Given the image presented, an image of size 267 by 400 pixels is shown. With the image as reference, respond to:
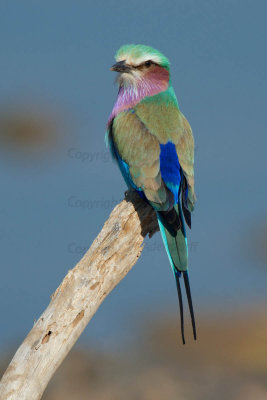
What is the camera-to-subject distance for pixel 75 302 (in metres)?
3.11

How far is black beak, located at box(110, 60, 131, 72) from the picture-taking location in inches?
167

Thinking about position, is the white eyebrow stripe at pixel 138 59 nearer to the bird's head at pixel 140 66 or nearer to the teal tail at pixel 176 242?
the bird's head at pixel 140 66

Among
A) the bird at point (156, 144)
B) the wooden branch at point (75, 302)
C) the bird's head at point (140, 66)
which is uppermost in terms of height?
the bird's head at point (140, 66)

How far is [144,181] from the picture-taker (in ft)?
12.2

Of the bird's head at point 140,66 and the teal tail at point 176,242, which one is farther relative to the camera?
the bird's head at point 140,66

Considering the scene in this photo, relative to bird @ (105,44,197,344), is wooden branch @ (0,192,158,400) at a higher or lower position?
lower

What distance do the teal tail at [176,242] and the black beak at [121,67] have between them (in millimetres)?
1174

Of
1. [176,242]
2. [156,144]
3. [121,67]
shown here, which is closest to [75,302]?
[176,242]

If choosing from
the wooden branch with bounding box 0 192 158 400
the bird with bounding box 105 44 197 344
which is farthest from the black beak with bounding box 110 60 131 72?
the wooden branch with bounding box 0 192 158 400

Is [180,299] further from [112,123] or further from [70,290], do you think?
[112,123]

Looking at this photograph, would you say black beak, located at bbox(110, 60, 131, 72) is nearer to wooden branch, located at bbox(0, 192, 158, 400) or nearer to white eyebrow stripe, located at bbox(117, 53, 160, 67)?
white eyebrow stripe, located at bbox(117, 53, 160, 67)

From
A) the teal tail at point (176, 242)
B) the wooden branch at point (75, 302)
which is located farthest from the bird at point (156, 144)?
the wooden branch at point (75, 302)

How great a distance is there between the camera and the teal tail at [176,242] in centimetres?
349

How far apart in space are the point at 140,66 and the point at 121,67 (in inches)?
5.3
